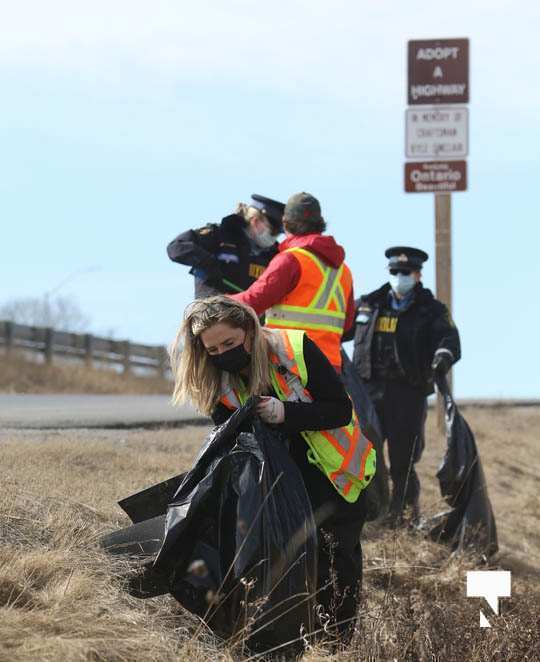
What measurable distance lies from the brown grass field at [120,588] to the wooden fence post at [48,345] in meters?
16.0

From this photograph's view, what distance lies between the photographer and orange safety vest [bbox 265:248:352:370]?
8.02 m

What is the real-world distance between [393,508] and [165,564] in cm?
440

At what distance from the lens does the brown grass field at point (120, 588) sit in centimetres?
533

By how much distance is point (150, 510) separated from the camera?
6.42 meters

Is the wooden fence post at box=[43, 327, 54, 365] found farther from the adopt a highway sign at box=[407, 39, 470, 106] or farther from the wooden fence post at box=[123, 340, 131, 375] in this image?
the adopt a highway sign at box=[407, 39, 470, 106]

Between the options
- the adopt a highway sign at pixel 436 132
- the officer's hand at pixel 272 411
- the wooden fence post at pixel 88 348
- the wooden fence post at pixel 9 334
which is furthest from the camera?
the wooden fence post at pixel 88 348

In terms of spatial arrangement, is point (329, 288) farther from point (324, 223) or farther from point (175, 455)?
point (175, 455)

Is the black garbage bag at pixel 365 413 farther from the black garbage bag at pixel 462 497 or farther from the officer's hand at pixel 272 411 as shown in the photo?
the officer's hand at pixel 272 411

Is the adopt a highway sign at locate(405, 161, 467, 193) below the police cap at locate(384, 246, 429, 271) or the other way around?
the other way around

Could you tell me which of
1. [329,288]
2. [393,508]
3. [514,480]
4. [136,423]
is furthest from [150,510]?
[514,480]

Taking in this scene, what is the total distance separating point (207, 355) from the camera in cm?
603

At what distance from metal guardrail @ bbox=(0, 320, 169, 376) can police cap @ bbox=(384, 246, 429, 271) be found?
50.2 feet

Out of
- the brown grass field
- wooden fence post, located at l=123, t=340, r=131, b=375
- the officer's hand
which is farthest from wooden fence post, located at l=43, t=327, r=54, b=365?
the officer's hand
